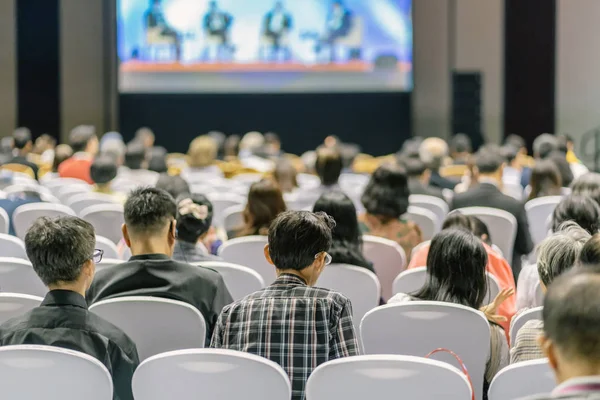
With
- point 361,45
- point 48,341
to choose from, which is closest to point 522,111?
point 361,45

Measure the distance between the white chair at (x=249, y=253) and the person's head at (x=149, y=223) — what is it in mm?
1218

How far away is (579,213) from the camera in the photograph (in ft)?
15.4

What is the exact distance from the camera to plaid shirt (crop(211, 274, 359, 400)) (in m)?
3.08

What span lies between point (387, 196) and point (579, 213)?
144 centimetres

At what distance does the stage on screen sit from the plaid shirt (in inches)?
506

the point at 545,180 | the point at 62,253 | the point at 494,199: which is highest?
the point at 62,253

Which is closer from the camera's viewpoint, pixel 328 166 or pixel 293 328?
pixel 293 328

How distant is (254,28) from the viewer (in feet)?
52.4

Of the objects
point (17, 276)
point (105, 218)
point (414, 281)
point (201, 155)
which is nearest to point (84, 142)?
point (201, 155)

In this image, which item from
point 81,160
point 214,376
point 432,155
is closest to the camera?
point 214,376

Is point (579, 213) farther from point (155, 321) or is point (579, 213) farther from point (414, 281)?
point (155, 321)

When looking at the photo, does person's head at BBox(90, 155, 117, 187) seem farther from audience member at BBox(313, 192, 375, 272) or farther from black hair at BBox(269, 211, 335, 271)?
black hair at BBox(269, 211, 335, 271)

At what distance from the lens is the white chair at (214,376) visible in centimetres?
265

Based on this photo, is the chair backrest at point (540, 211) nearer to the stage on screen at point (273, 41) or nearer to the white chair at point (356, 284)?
the white chair at point (356, 284)
